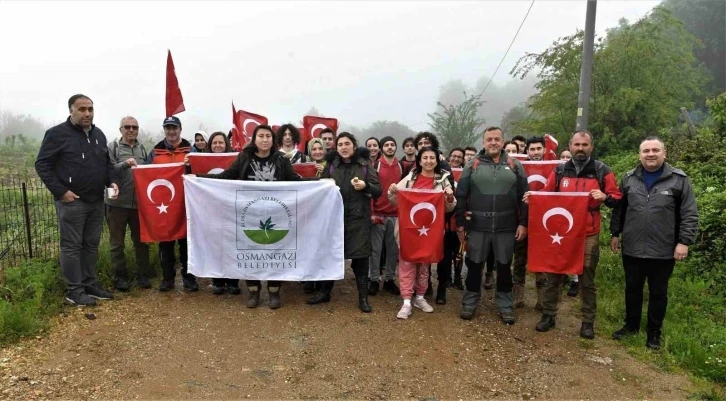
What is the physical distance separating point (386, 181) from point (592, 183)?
91.9 inches

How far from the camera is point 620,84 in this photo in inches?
576

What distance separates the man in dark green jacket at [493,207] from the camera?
5.01 meters

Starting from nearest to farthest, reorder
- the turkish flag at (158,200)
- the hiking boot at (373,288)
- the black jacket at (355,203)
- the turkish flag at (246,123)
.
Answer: the black jacket at (355,203), the turkish flag at (158,200), the hiking boot at (373,288), the turkish flag at (246,123)

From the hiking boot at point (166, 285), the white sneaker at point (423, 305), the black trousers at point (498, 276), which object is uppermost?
the black trousers at point (498, 276)

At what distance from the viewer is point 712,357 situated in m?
4.14

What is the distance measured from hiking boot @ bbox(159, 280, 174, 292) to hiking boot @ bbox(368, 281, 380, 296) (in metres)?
2.48

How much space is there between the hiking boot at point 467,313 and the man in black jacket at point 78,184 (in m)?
4.04

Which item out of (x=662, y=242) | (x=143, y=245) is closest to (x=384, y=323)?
(x=662, y=242)

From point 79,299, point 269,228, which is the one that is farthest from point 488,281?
point 79,299

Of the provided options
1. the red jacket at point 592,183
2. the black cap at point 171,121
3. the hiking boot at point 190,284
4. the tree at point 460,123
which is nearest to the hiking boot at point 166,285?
the hiking boot at point 190,284

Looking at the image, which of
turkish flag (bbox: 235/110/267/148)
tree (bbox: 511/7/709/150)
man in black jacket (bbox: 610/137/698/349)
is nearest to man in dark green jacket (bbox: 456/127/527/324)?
man in black jacket (bbox: 610/137/698/349)

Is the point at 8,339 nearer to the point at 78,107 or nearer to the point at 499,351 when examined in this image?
the point at 78,107

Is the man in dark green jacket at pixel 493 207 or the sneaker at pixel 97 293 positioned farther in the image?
the sneaker at pixel 97 293

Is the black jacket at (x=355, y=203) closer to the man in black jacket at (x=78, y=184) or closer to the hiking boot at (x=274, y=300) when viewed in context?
the hiking boot at (x=274, y=300)
